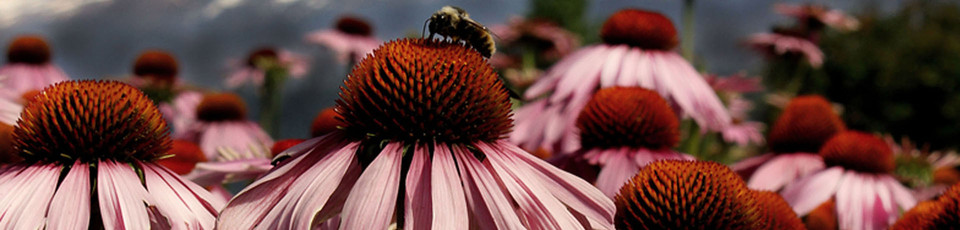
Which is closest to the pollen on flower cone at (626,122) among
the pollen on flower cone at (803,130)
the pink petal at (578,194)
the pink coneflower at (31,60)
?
the pink petal at (578,194)

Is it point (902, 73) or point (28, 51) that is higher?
point (28, 51)

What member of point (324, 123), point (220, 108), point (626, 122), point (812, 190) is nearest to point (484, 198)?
point (626, 122)

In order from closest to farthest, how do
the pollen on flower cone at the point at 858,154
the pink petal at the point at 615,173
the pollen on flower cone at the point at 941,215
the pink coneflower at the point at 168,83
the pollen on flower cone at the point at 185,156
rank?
the pollen on flower cone at the point at 941,215 < the pink petal at the point at 615,173 < the pollen on flower cone at the point at 185,156 < the pollen on flower cone at the point at 858,154 < the pink coneflower at the point at 168,83

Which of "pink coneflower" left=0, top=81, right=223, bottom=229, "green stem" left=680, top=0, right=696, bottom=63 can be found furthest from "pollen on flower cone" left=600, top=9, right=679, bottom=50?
"pink coneflower" left=0, top=81, right=223, bottom=229

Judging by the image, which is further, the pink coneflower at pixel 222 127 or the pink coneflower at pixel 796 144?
the pink coneflower at pixel 222 127

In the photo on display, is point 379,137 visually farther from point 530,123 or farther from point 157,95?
point 157,95

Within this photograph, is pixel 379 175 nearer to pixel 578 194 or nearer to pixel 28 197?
pixel 578 194

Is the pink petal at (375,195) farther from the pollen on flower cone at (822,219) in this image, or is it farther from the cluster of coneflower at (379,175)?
the pollen on flower cone at (822,219)
